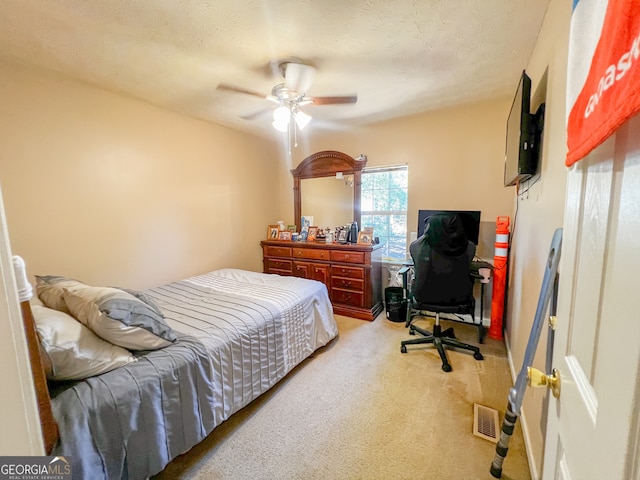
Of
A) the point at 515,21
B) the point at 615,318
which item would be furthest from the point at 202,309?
the point at 515,21

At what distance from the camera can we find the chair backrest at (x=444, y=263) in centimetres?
227

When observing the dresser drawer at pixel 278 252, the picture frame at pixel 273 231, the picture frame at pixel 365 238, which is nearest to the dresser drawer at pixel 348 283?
the picture frame at pixel 365 238

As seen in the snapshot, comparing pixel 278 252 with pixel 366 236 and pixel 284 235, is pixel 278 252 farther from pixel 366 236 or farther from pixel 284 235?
pixel 366 236

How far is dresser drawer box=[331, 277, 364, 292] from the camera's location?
3.34 m

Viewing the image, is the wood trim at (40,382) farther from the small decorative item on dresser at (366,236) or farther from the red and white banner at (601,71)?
the small decorative item on dresser at (366,236)

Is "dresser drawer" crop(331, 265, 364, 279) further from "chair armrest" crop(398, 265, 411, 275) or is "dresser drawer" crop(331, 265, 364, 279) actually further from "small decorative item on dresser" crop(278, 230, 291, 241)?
"small decorative item on dresser" crop(278, 230, 291, 241)

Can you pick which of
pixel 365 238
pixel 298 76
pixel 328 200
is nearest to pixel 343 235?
pixel 365 238

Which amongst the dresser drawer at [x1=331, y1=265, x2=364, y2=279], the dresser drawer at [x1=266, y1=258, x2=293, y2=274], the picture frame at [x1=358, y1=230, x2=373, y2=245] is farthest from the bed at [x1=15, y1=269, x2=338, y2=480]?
the dresser drawer at [x1=266, y1=258, x2=293, y2=274]

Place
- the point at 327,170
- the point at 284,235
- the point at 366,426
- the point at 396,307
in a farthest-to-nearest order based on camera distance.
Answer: the point at 284,235 → the point at 327,170 → the point at 396,307 → the point at 366,426

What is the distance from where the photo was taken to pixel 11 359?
464mm

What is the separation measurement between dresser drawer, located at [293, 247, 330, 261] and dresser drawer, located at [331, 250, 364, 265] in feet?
0.34

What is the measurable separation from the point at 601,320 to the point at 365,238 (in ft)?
9.69

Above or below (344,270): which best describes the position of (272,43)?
above

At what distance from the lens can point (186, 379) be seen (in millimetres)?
1450
